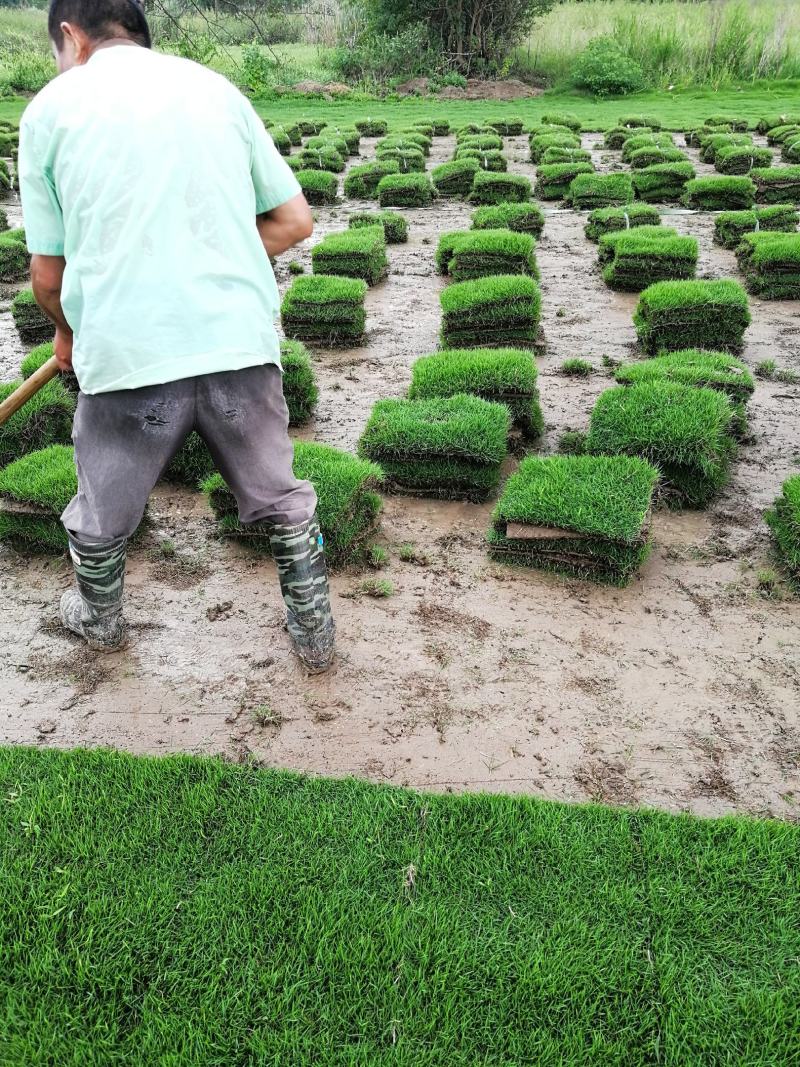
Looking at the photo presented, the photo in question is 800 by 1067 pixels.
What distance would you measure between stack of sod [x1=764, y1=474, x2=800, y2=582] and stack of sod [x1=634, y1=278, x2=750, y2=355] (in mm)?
2447

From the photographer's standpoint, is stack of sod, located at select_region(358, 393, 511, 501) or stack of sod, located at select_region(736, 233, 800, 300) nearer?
stack of sod, located at select_region(358, 393, 511, 501)

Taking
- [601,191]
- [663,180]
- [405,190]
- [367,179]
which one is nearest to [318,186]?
[367,179]

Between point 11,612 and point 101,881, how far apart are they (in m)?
1.76

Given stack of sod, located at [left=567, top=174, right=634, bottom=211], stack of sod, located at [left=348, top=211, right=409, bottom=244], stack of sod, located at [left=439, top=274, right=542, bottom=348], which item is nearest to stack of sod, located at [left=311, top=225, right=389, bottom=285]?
stack of sod, located at [left=348, top=211, right=409, bottom=244]

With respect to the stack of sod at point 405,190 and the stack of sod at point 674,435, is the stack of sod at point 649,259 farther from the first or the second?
the stack of sod at point 405,190

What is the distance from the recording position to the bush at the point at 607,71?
2483 cm

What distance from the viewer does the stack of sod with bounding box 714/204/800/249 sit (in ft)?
29.8

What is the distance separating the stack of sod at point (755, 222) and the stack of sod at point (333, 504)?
7.16 m

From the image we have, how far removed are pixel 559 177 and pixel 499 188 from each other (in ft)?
3.43

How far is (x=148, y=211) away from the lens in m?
2.24

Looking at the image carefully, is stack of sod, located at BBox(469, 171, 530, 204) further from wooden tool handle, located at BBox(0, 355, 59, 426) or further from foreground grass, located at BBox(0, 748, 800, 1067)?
foreground grass, located at BBox(0, 748, 800, 1067)

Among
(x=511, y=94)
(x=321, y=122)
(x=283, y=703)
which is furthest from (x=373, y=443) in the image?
(x=511, y=94)

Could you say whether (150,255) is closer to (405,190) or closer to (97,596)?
(97,596)

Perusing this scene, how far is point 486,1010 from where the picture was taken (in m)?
1.87
